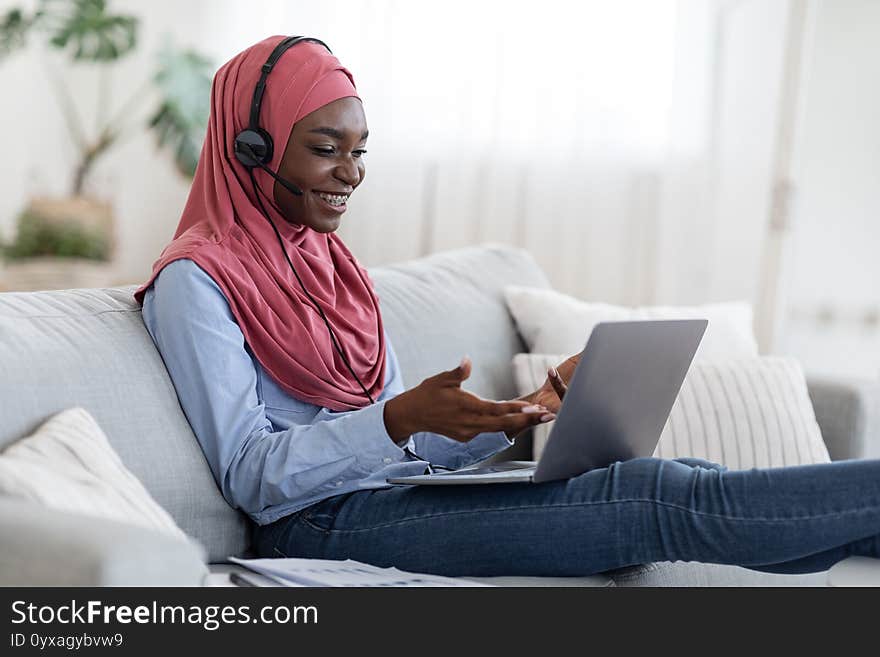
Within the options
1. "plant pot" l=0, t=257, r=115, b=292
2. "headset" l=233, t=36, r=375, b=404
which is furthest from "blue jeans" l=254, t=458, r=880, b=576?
"plant pot" l=0, t=257, r=115, b=292

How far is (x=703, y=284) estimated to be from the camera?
3.22 meters

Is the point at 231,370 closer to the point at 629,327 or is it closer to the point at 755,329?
the point at 629,327

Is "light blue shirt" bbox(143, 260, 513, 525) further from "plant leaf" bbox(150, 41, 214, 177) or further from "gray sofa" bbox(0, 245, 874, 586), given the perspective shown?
"plant leaf" bbox(150, 41, 214, 177)

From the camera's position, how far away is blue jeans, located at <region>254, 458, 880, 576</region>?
48.6 inches

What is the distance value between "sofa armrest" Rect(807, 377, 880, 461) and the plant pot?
88.6 inches

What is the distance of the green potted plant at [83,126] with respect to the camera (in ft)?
11.0

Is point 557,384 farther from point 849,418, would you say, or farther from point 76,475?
point 849,418

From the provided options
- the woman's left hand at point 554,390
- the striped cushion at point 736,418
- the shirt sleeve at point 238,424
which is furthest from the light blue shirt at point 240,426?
the striped cushion at point 736,418

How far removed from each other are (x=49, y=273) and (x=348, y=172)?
6.82 feet

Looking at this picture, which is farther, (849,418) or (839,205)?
(839,205)

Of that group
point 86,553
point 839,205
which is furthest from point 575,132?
point 86,553

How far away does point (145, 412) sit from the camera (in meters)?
1.40
